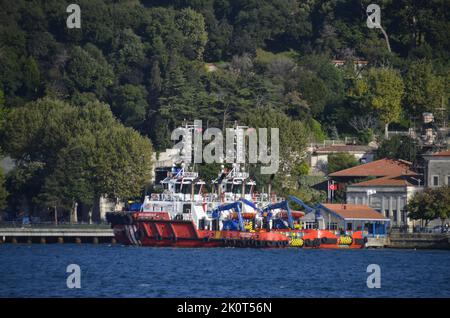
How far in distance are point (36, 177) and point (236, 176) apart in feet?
75.9

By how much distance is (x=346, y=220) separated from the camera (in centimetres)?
12975

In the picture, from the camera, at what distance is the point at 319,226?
130 meters

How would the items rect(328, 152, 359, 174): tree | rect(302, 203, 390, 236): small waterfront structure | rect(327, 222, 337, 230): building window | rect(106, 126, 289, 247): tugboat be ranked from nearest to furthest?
1. rect(106, 126, 289, 247): tugboat
2. rect(302, 203, 390, 236): small waterfront structure
3. rect(327, 222, 337, 230): building window
4. rect(328, 152, 359, 174): tree

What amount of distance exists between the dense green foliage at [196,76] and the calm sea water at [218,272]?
26.3 metres

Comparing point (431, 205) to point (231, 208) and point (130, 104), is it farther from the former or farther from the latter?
point (130, 104)

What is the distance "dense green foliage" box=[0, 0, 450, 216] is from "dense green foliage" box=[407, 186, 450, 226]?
1858 centimetres

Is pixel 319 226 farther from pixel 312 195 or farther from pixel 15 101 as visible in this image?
pixel 15 101

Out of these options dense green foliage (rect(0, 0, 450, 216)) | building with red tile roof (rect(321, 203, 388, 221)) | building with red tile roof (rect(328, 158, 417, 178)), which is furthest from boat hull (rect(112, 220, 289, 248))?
building with red tile roof (rect(328, 158, 417, 178))

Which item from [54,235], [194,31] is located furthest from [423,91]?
[54,235]

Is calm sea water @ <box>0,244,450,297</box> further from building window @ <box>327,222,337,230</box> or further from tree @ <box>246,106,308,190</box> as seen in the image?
tree @ <box>246,106,308,190</box>

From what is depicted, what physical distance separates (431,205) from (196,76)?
5155cm

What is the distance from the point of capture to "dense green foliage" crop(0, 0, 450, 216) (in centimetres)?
15238

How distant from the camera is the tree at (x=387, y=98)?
165 metres
